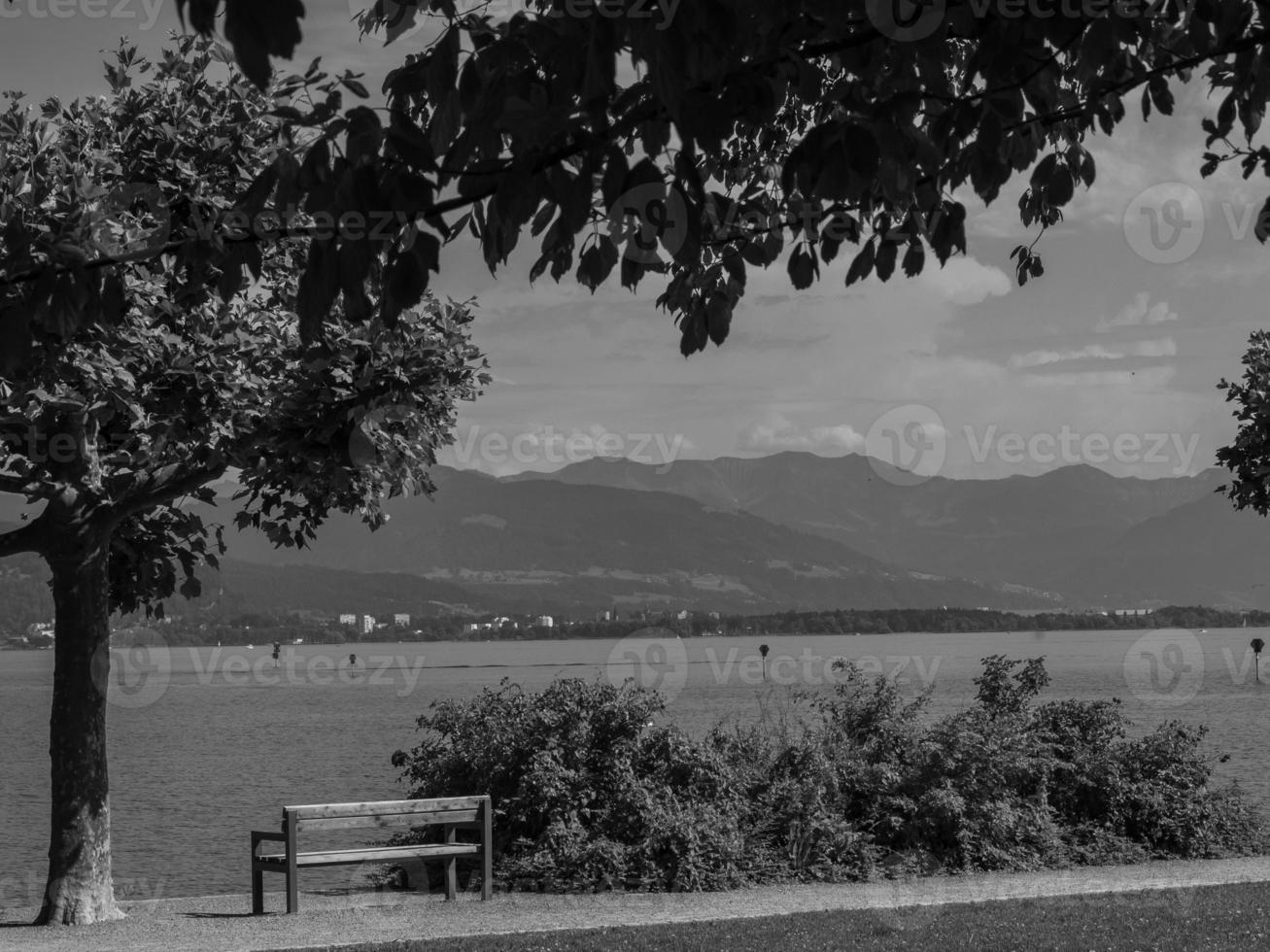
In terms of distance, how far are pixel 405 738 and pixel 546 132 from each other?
3028 inches

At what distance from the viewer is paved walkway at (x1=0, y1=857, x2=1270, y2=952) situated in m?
13.8

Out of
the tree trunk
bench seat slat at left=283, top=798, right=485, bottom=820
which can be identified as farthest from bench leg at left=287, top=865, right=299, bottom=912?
the tree trunk

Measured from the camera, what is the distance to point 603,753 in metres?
19.2

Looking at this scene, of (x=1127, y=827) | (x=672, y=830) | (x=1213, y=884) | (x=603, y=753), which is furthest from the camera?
(x=1127, y=827)

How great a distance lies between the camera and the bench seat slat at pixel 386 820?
629 inches

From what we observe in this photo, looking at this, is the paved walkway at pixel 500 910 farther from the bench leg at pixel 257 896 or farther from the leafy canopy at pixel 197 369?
the leafy canopy at pixel 197 369

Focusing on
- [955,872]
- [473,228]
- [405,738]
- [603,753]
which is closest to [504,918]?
[603,753]

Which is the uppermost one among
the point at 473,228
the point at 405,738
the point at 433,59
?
the point at 433,59

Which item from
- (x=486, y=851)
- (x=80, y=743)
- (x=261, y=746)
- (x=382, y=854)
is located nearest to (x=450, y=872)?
(x=486, y=851)

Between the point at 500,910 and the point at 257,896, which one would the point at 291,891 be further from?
the point at 500,910

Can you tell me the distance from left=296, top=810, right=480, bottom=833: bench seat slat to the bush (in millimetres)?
1524

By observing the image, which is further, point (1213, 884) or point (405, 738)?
point (405, 738)

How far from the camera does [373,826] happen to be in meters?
16.3

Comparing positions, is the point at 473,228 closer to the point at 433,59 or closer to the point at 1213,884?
the point at 433,59
